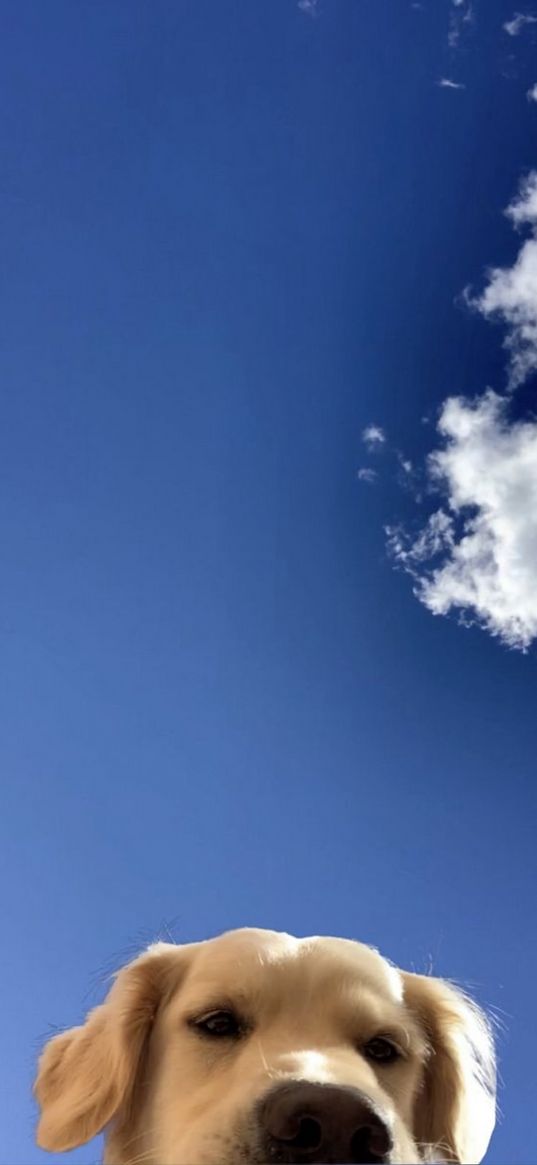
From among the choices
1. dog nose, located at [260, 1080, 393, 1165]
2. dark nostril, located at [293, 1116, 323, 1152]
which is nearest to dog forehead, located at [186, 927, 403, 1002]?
dog nose, located at [260, 1080, 393, 1165]

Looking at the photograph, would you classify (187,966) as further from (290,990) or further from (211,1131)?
(211,1131)

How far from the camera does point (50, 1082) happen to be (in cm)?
450

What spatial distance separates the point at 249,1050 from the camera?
378cm

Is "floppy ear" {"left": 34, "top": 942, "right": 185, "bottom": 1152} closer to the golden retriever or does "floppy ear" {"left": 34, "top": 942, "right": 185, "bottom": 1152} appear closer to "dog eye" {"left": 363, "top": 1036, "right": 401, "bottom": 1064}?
the golden retriever

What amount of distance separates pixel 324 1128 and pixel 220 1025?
1.38m

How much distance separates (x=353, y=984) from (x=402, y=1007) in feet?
1.42

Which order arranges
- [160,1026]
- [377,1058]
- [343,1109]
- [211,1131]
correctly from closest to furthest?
[343,1109]
[211,1131]
[377,1058]
[160,1026]

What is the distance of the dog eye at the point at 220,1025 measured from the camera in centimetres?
404

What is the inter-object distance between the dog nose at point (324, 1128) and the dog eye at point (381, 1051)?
1171 mm

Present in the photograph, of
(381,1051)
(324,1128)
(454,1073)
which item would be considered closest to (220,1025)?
(381,1051)

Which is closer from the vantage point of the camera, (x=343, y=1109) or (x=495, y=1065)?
(x=343, y=1109)

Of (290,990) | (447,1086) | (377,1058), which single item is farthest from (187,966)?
(447,1086)

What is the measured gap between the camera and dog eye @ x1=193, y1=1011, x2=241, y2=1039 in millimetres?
4035

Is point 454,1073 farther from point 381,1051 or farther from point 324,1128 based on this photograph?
point 324,1128
